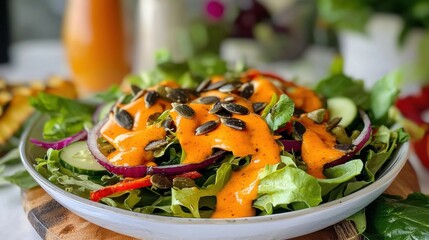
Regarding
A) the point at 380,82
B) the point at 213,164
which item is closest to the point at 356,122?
the point at 380,82

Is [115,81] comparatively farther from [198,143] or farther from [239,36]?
[198,143]

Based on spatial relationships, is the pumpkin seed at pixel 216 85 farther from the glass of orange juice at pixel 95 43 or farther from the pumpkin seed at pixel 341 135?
the glass of orange juice at pixel 95 43

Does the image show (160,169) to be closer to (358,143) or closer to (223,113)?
(223,113)

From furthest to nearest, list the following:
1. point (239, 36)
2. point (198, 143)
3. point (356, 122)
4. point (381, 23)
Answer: point (239, 36) < point (381, 23) < point (356, 122) < point (198, 143)

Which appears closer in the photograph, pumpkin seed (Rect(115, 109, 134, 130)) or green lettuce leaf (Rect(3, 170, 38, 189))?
pumpkin seed (Rect(115, 109, 134, 130))

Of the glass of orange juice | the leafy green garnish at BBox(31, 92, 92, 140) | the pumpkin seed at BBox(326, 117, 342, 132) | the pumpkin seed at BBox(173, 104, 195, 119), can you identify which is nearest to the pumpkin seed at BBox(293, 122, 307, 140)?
the pumpkin seed at BBox(326, 117, 342, 132)

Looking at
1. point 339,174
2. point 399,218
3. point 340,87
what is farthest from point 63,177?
point 340,87

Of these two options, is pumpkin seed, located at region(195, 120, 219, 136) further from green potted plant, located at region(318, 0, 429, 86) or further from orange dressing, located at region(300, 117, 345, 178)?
green potted plant, located at region(318, 0, 429, 86)
